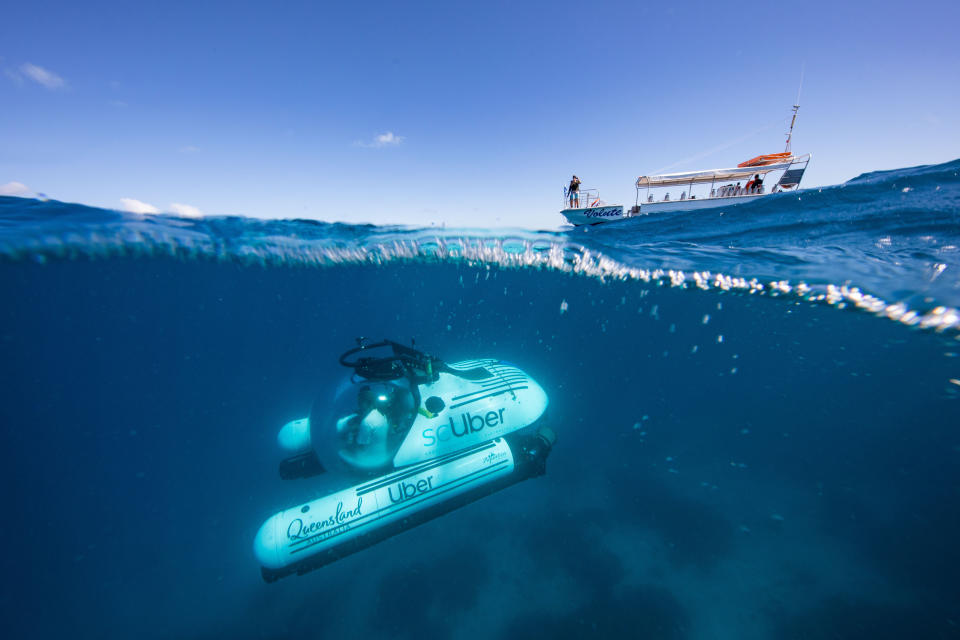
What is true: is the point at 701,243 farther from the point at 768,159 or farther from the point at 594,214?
the point at 768,159

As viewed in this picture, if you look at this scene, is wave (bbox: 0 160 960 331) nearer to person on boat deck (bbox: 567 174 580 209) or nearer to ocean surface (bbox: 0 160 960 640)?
ocean surface (bbox: 0 160 960 640)

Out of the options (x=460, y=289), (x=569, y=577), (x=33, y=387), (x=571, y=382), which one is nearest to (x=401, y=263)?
(x=460, y=289)

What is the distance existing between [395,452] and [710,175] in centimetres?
1693

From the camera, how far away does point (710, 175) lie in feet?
46.0

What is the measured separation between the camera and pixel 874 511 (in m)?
8.10

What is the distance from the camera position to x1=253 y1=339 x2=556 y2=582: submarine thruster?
4.67 metres

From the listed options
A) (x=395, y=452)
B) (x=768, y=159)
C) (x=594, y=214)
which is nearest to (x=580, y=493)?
(x=395, y=452)

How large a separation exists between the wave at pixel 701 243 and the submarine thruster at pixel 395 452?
220 inches

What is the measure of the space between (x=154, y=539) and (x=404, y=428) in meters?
10.7

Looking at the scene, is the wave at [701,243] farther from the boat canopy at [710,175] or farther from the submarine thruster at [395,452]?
the submarine thruster at [395,452]

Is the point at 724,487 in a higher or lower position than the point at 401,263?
lower

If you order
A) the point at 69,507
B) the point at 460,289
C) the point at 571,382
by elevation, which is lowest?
the point at 69,507

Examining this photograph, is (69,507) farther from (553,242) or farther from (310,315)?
(553,242)

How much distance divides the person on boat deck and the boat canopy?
3532 mm
